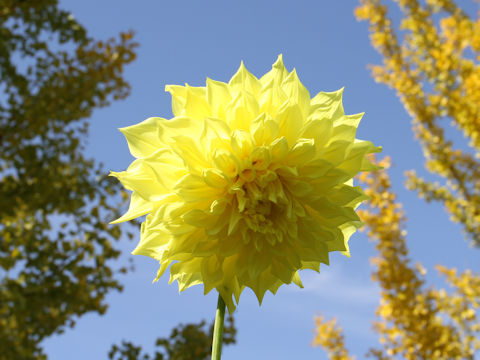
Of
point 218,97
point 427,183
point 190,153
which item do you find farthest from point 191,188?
point 427,183

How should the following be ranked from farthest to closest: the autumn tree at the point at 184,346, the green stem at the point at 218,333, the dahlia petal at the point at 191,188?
the autumn tree at the point at 184,346, the dahlia petal at the point at 191,188, the green stem at the point at 218,333

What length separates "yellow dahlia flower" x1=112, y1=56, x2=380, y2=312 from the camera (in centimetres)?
63

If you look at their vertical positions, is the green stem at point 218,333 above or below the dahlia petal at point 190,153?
below

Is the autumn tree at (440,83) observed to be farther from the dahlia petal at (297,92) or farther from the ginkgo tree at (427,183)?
the dahlia petal at (297,92)

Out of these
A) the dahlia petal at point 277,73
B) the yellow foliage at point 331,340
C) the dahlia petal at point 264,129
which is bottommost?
the dahlia petal at point 264,129

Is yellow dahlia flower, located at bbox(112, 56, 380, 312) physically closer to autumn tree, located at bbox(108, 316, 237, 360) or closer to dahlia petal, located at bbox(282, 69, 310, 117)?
dahlia petal, located at bbox(282, 69, 310, 117)

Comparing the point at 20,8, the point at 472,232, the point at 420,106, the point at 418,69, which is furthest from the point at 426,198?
the point at 20,8

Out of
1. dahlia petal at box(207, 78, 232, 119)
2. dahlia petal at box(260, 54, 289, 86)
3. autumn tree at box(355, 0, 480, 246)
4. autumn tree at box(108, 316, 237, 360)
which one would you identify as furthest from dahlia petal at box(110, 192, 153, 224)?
autumn tree at box(355, 0, 480, 246)

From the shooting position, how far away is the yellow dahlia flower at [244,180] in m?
0.63

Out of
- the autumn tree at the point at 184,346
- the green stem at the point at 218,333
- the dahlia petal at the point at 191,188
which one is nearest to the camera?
the green stem at the point at 218,333

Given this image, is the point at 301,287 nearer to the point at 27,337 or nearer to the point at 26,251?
the point at 26,251

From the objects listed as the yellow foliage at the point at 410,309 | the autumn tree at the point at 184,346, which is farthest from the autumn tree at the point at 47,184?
the yellow foliage at the point at 410,309

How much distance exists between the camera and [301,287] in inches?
28.8

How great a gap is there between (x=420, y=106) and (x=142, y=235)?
5.75 meters
